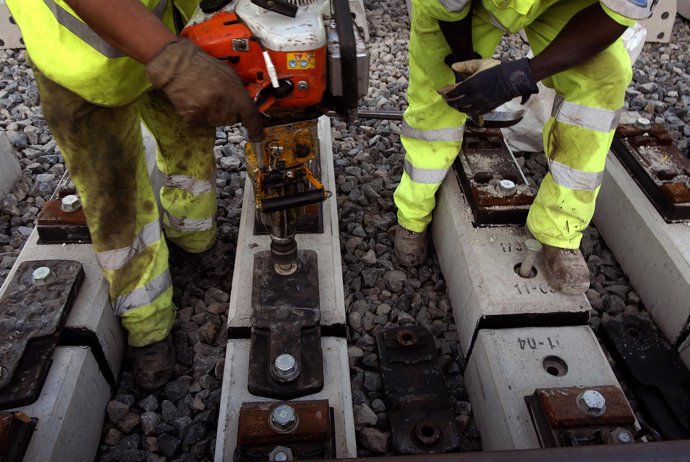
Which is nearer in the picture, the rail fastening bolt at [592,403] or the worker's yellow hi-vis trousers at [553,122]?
the rail fastening bolt at [592,403]

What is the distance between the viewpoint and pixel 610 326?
9.04 ft

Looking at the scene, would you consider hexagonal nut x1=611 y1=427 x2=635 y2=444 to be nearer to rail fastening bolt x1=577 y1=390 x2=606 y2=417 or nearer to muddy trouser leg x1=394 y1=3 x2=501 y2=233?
rail fastening bolt x1=577 y1=390 x2=606 y2=417

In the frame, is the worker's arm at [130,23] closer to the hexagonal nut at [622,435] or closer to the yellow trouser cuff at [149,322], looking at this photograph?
the yellow trouser cuff at [149,322]

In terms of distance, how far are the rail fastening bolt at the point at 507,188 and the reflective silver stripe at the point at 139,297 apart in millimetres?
1641

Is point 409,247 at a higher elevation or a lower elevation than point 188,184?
lower

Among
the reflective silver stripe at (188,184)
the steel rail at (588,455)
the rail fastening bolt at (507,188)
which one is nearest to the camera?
the steel rail at (588,455)

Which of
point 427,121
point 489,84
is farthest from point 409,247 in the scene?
point 489,84

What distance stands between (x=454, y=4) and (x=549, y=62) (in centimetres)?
44

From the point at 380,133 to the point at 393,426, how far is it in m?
2.38

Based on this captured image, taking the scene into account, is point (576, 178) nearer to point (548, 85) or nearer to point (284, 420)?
point (548, 85)

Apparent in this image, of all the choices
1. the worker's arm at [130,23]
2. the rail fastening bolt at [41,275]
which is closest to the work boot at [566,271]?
the worker's arm at [130,23]

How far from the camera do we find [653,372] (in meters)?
2.53

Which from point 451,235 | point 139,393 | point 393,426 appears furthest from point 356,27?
point 139,393

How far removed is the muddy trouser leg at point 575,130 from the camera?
226 centimetres
